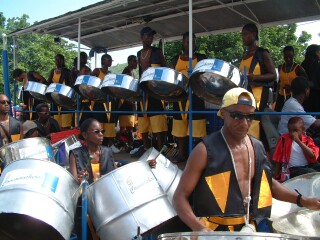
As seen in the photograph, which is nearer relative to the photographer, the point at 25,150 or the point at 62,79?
the point at 25,150

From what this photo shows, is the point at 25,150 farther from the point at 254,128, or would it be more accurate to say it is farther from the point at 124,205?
the point at 254,128

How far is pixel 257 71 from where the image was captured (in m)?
3.47

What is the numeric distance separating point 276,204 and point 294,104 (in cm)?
132

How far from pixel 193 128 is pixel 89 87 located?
1355 millimetres

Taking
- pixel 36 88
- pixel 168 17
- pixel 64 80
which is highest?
pixel 168 17

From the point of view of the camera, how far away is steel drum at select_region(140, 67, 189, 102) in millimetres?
3520

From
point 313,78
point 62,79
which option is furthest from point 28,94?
point 313,78

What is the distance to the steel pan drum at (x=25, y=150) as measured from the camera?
326 centimetres

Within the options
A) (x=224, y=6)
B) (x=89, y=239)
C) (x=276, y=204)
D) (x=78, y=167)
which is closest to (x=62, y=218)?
(x=89, y=239)

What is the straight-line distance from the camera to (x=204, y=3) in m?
4.79

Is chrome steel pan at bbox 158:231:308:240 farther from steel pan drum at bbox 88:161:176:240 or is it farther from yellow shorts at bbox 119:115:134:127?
yellow shorts at bbox 119:115:134:127

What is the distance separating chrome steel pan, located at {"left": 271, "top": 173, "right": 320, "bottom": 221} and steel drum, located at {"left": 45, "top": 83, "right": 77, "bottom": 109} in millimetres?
3245

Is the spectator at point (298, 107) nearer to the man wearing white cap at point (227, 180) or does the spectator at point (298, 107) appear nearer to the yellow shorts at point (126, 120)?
the man wearing white cap at point (227, 180)

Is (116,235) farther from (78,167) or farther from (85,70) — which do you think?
(85,70)
